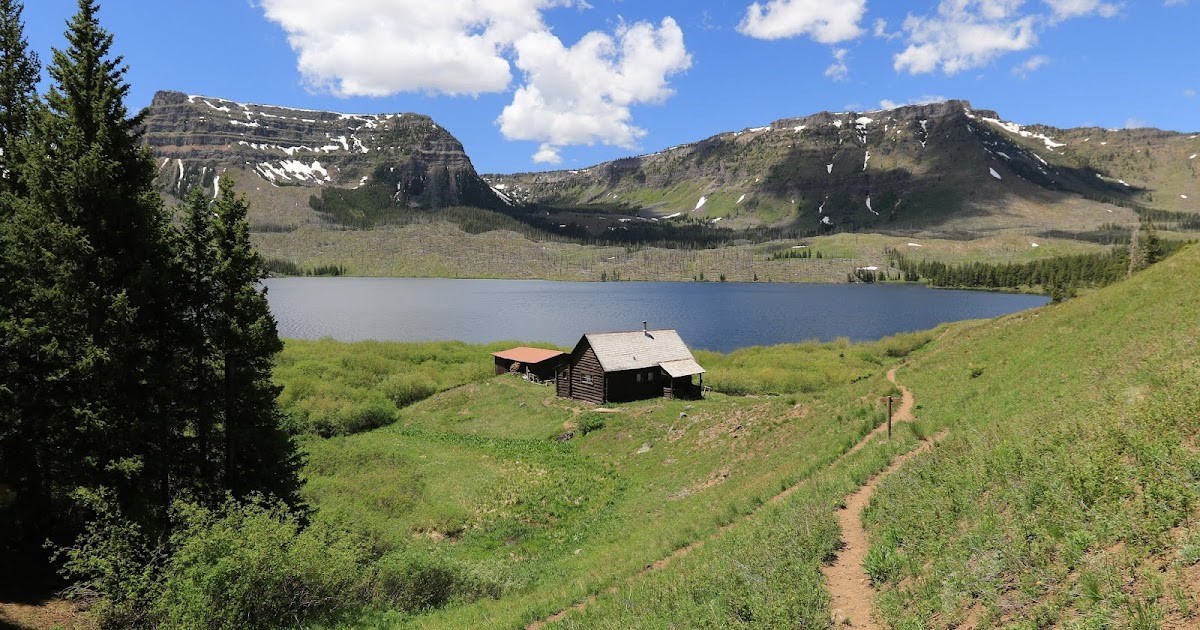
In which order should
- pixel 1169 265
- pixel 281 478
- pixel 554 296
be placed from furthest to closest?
pixel 554 296 < pixel 1169 265 < pixel 281 478

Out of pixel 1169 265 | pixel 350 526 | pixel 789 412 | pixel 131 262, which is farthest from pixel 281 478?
pixel 1169 265

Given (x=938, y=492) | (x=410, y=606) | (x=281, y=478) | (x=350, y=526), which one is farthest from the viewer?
(x=281, y=478)

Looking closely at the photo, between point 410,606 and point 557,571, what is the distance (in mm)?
5306

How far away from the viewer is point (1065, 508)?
902 cm

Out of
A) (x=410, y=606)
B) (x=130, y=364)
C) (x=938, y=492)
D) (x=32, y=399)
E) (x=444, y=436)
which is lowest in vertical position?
(x=444, y=436)

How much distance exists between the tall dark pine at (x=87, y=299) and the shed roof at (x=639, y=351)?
35.1 m

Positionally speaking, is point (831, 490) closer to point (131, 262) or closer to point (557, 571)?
point (557, 571)

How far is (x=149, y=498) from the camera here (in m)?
17.7

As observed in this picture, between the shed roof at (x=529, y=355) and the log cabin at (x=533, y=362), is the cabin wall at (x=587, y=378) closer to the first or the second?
the log cabin at (x=533, y=362)

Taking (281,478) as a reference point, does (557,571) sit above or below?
below

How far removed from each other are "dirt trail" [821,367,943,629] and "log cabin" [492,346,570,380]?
4498 centimetres

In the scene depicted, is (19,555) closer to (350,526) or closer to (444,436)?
(350,526)

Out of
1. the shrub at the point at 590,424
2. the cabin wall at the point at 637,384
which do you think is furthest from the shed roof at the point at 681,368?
the shrub at the point at 590,424

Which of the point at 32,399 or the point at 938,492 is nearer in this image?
the point at 938,492
